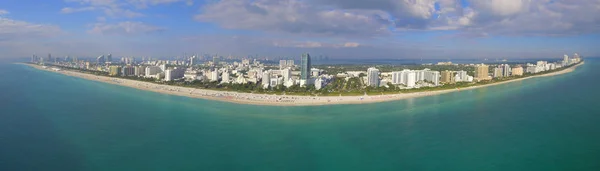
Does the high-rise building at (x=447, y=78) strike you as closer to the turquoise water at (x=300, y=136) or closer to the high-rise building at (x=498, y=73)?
the high-rise building at (x=498, y=73)

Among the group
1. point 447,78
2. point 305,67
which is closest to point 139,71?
point 305,67

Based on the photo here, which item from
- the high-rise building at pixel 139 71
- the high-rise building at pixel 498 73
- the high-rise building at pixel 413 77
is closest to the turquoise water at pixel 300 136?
the high-rise building at pixel 413 77

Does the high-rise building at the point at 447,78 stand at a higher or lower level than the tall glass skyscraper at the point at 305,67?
lower

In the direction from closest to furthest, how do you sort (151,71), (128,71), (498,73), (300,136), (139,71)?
1. (300,136)
2. (498,73)
3. (151,71)
4. (139,71)
5. (128,71)

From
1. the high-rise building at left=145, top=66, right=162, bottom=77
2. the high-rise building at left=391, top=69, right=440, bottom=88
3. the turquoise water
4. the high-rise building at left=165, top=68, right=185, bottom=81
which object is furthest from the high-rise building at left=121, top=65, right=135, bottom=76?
the high-rise building at left=391, top=69, right=440, bottom=88

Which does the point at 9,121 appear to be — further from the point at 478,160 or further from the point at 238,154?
the point at 478,160

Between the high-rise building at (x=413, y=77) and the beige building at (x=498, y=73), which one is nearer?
the high-rise building at (x=413, y=77)

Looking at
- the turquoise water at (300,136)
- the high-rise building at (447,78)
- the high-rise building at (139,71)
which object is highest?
the high-rise building at (139,71)

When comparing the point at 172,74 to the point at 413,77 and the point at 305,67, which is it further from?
the point at 413,77
